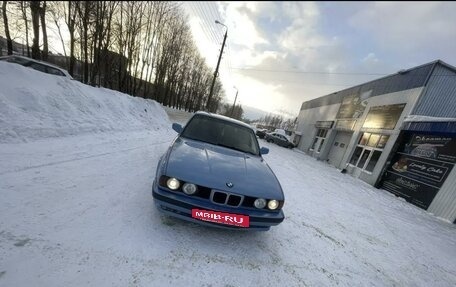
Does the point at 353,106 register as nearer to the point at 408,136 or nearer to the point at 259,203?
the point at 408,136

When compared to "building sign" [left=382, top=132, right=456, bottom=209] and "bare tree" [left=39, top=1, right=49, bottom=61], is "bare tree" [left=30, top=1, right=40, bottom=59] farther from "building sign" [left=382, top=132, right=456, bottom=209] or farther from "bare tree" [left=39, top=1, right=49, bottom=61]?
"building sign" [left=382, top=132, right=456, bottom=209]

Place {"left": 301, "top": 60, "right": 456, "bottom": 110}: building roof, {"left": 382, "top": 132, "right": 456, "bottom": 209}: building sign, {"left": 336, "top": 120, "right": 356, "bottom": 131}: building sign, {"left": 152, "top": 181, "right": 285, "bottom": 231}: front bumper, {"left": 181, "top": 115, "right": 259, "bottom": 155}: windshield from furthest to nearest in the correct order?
{"left": 336, "top": 120, "right": 356, "bottom": 131}: building sign → {"left": 301, "top": 60, "right": 456, "bottom": 110}: building roof → {"left": 382, "top": 132, "right": 456, "bottom": 209}: building sign → {"left": 181, "top": 115, "right": 259, "bottom": 155}: windshield → {"left": 152, "top": 181, "right": 285, "bottom": 231}: front bumper

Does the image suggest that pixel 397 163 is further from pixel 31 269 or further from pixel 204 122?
pixel 31 269

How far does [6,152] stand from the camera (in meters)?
3.86

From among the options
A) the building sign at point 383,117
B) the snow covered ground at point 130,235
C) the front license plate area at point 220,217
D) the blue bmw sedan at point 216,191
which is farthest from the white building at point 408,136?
the front license plate area at point 220,217

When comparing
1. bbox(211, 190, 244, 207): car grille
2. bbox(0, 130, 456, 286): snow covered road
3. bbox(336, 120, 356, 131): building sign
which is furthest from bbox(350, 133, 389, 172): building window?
bbox(211, 190, 244, 207): car grille

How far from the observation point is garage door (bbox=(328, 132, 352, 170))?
17.1 metres

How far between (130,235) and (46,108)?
522 cm

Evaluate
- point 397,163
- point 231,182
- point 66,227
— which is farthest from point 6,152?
point 397,163

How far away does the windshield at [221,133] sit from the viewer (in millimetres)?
3965

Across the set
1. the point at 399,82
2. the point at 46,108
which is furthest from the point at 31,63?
the point at 399,82

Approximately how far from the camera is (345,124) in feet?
59.0

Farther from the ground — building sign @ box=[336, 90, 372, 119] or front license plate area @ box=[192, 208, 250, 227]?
building sign @ box=[336, 90, 372, 119]

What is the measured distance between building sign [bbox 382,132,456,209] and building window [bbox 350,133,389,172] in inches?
45.0
